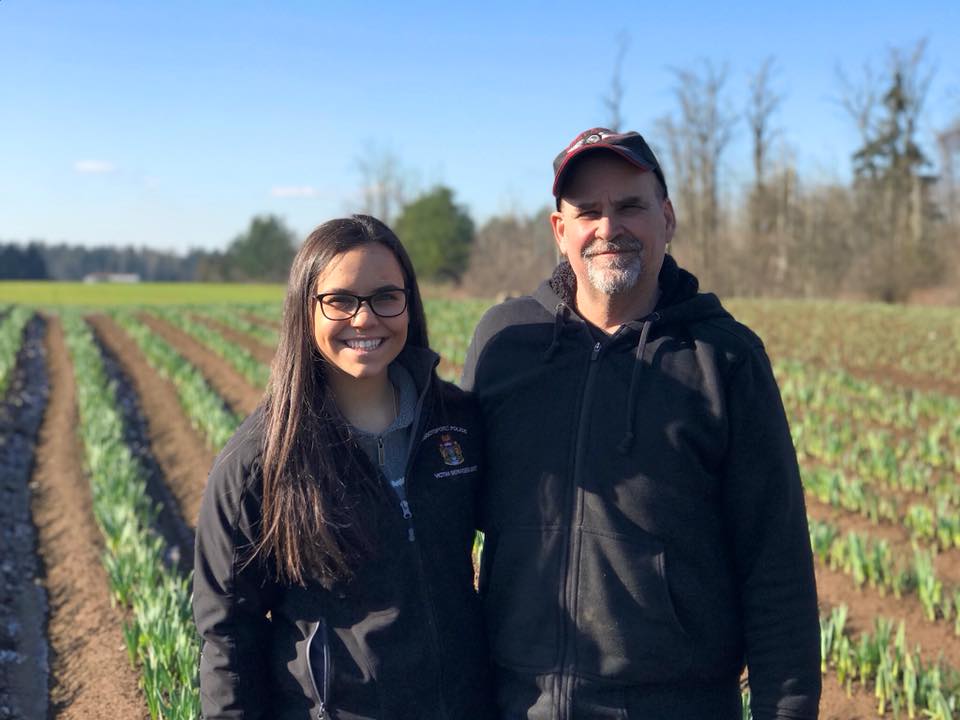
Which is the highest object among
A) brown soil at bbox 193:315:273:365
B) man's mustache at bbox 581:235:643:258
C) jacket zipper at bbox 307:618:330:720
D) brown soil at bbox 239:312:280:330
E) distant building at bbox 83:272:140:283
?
distant building at bbox 83:272:140:283

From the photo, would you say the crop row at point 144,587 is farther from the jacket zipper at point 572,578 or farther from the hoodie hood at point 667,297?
the hoodie hood at point 667,297

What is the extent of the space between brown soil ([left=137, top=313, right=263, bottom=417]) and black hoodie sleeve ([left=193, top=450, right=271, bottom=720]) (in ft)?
25.9

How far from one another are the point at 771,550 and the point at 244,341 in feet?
64.0

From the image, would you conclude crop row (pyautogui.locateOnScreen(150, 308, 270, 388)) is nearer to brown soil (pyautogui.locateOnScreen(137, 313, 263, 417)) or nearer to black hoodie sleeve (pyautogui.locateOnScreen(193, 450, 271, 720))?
brown soil (pyautogui.locateOnScreen(137, 313, 263, 417))

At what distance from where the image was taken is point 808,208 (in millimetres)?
42125

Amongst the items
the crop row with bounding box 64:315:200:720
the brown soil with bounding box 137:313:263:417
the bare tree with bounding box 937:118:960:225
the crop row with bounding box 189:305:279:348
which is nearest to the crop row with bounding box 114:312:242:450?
the brown soil with bounding box 137:313:263:417

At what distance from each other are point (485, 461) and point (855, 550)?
3.44 meters

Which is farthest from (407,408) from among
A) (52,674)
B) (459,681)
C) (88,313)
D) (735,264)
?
(735,264)

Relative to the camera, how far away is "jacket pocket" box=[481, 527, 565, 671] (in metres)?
1.90

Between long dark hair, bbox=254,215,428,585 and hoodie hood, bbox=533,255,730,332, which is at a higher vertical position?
hoodie hood, bbox=533,255,730,332

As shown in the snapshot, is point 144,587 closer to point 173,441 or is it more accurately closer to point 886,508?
point 886,508

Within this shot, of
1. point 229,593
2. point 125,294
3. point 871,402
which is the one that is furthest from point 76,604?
point 125,294

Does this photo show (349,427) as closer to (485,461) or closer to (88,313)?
(485,461)

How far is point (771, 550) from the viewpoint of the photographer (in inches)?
74.4
